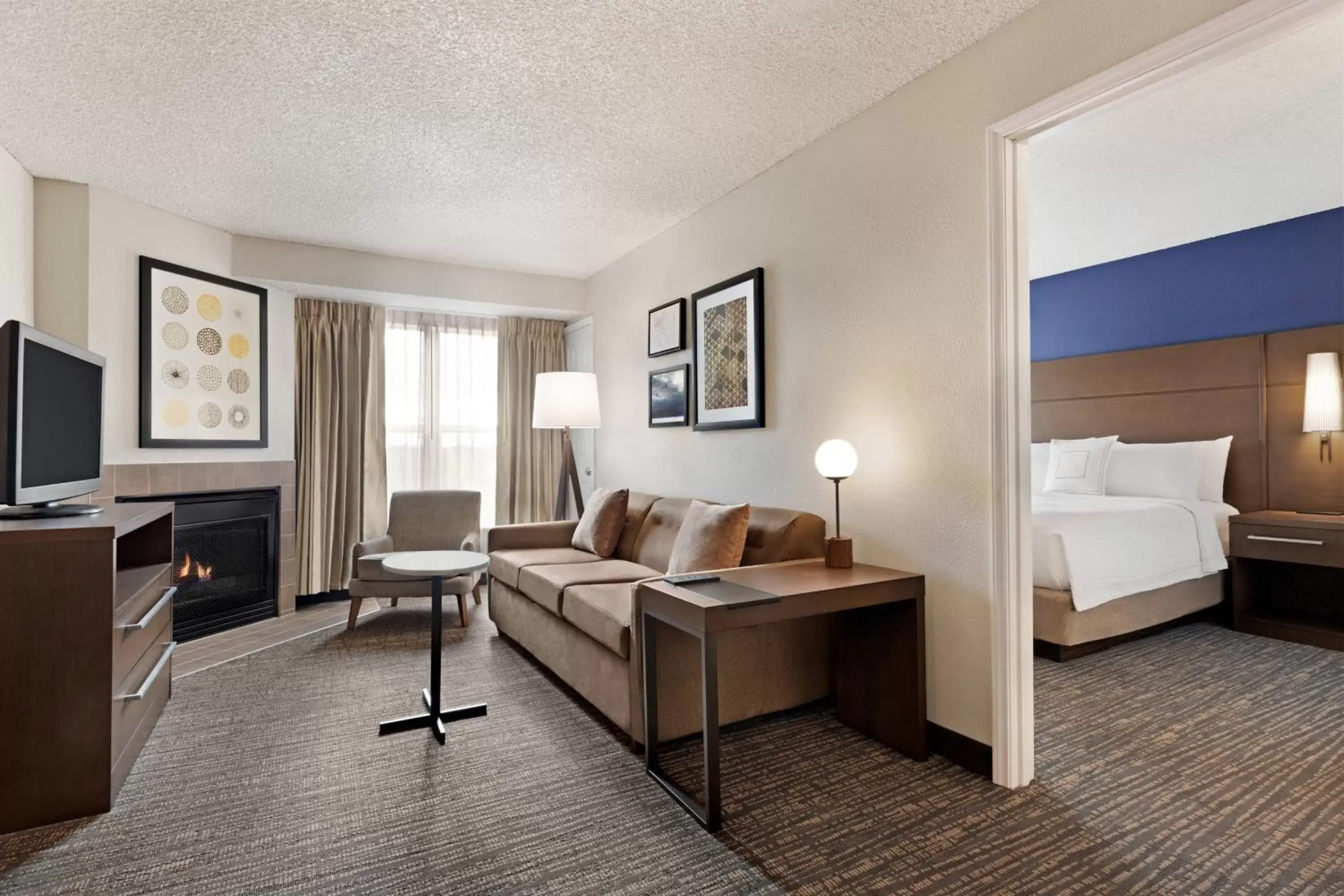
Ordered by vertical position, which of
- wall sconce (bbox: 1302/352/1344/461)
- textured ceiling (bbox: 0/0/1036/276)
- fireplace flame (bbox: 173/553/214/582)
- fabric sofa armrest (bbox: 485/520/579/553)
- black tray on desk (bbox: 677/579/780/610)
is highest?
textured ceiling (bbox: 0/0/1036/276)

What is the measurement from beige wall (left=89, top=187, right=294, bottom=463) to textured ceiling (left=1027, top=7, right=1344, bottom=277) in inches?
183

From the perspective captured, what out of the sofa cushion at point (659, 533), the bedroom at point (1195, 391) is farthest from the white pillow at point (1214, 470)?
the sofa cushion at point (659, 533)

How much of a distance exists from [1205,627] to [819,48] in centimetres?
423

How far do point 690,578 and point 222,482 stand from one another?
361 centimetres

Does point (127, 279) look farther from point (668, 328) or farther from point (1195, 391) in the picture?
point (1195, 391)

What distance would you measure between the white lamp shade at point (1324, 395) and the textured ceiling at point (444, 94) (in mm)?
3394

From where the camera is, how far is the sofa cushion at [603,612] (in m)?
2.51

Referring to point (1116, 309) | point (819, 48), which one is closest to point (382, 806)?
point (819, 48)

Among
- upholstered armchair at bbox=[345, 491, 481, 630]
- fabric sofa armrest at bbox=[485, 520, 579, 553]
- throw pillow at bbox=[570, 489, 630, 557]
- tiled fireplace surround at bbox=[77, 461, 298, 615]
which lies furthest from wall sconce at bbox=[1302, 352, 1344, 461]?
tiled fireplace surround at bbox=[77, 461, 298, 615]

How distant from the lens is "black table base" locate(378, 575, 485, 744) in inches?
104

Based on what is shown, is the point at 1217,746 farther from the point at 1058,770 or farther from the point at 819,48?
the point at 819,48

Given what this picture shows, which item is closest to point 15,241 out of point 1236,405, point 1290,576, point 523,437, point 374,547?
point 374,547

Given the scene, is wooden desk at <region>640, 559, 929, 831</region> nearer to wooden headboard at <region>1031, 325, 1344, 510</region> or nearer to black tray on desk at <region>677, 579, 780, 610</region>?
black tray on desk at <region>677, 579, 780, 610</region>

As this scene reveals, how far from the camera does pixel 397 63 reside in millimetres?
2424
